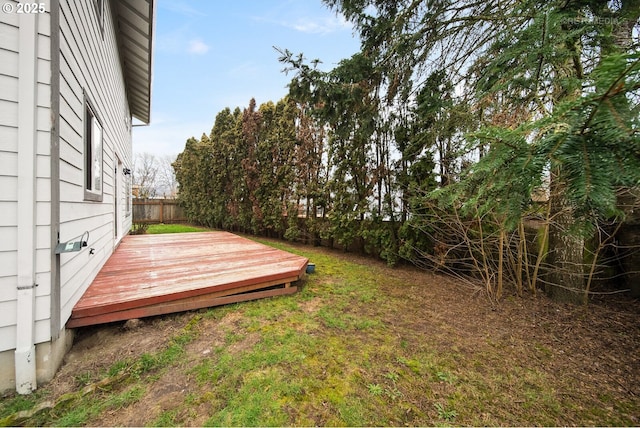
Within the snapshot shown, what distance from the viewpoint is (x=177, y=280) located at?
3252mm

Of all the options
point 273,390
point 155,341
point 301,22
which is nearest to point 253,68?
A: point 301,22

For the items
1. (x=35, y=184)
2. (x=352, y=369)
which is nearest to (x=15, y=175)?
(x=35, y=184)

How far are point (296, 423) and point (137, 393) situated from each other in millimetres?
1189

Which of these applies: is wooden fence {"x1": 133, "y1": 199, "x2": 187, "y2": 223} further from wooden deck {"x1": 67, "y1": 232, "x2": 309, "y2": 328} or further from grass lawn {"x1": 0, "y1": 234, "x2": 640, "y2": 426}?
grass lawn {"x1": 0, "y1": 234, "x2": 640, "y2": 426}

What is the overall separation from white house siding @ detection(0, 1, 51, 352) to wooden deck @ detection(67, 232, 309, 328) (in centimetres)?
61

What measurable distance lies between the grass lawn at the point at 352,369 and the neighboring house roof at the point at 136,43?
5026mm

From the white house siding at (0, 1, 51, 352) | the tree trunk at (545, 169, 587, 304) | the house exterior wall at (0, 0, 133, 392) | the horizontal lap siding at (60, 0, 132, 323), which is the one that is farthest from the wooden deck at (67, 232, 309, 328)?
the tree trunk at (545, 169, 587, 304)

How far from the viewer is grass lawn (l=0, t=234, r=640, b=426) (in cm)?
162

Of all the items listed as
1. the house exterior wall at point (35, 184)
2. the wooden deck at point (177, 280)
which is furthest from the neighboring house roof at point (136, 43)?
the wooden deck at point (177, 280)

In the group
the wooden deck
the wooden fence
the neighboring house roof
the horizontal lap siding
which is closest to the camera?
the horizontal lap siding

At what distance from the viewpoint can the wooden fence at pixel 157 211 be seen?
1384 centimetres

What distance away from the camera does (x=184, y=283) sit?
3.15 metres

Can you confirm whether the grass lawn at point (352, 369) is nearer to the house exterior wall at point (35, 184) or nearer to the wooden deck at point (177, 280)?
the wooden deck at point (177, 280)

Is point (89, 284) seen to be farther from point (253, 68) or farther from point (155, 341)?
point (253, 68)
